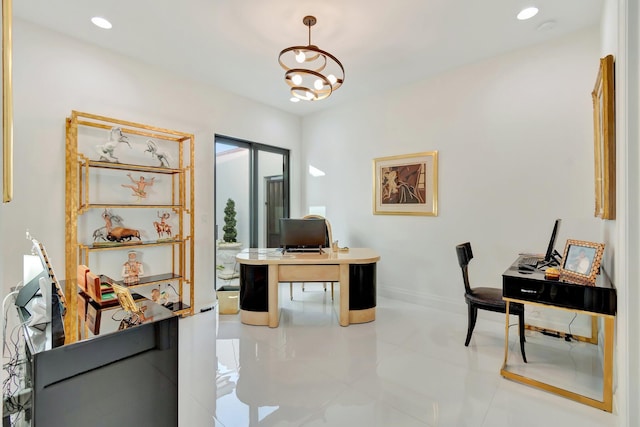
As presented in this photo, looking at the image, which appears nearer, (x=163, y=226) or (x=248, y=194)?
(x=163, y=226)

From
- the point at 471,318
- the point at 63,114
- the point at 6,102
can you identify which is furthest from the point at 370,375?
the point at 63,114

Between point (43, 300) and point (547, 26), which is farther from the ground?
point (547, 26)

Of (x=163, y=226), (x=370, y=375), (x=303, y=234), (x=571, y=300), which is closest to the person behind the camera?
(x=571, y=300)

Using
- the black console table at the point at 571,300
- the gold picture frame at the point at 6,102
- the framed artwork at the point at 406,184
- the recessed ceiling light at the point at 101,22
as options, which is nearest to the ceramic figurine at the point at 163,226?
the recessed ceiling light at the point at 101,22

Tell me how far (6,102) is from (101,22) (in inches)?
104

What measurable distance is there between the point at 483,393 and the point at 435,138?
280cm

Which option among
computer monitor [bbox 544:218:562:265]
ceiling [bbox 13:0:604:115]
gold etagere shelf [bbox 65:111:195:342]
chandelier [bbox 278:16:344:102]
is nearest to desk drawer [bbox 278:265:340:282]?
gold etagere shelf [bbox 65:111:195:342]

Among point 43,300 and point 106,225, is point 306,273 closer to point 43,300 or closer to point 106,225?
point 106,225

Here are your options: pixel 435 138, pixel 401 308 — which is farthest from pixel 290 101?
pixel 401 308

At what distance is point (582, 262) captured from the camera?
Result: 204 centimetres

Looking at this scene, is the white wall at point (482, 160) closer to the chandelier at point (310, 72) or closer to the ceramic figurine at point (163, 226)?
the chandelier at point (310, 72)

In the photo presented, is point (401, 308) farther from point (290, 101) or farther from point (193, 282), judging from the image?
point (290, 101)

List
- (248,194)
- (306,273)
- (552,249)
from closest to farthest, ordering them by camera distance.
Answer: (552,249)
(306,273)
(248,194)

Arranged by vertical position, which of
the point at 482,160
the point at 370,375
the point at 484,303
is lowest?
the point at 370,375
